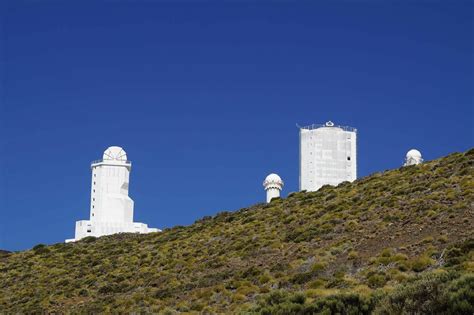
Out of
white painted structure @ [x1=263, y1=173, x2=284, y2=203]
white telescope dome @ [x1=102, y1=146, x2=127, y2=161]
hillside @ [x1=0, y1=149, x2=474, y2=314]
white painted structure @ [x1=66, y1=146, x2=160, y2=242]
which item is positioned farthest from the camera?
white telescope dome @ [x1=102, y1=146, x2=127, y2=161]

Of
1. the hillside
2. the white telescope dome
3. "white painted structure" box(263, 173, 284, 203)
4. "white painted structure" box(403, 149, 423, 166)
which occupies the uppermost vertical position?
the white telescope dome

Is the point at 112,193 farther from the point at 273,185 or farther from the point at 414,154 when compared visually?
the point at 414,154

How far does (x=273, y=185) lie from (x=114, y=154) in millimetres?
20100

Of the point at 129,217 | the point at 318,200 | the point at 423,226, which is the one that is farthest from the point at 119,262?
the point at 129,217

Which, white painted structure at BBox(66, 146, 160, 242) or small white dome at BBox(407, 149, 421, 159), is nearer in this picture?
small white dome at BBox(407, 149, 421, 159)

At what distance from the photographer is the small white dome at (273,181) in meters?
67.6

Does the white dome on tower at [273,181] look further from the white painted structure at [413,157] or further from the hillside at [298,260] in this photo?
the hillside at [298,260]

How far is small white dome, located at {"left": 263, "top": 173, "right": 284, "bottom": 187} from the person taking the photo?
2662 inches

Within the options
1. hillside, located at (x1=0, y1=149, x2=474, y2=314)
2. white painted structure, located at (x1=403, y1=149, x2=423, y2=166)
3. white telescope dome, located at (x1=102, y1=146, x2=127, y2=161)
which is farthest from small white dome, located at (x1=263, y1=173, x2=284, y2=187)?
hillside, located at (x1=0, y1=149, x2=474, y2=314)

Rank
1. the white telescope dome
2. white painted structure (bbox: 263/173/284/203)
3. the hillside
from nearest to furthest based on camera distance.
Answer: the hillside < white painted structure (bbox: 263/173/284/203) < the white telescope dome

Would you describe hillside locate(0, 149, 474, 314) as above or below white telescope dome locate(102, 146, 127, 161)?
below

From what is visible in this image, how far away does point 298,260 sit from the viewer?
24.6 m

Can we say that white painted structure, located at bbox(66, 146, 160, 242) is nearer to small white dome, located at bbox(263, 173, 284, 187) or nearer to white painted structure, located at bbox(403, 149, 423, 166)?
small white dome, located at bbox(263, 173, 284, 187)

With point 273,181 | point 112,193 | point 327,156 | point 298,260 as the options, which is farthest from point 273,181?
point 298,260
